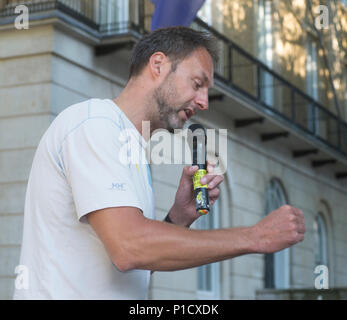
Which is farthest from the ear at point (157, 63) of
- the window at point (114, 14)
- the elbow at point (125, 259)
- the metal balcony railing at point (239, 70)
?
the window at point (114, 14)

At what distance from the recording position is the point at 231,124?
1672 cm

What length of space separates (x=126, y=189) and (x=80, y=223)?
0.22 meters

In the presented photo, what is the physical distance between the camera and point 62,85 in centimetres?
1133

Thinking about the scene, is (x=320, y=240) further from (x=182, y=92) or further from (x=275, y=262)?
(x=182, y=92)

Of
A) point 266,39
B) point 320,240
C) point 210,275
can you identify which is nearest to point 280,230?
point 210,275

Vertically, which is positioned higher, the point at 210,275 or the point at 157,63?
the point at 210,275

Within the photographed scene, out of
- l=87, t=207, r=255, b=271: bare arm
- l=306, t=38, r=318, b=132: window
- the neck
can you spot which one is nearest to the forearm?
l=87, t=207, r=255, b=271: bare arm

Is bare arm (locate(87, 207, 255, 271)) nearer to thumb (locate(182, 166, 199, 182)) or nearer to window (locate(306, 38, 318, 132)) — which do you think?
thumb (locate(182, 166, 199, 182))

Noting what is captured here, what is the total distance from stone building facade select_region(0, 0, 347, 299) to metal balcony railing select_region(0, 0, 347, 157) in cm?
3

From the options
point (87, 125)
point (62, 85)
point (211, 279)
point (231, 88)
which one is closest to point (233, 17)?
point (231, 88)

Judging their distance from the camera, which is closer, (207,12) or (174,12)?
(174,12)

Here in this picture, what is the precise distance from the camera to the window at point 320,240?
2116 centimetres

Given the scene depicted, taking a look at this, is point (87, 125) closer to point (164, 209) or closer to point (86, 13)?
point (86, 13)

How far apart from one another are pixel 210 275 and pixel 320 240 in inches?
265
